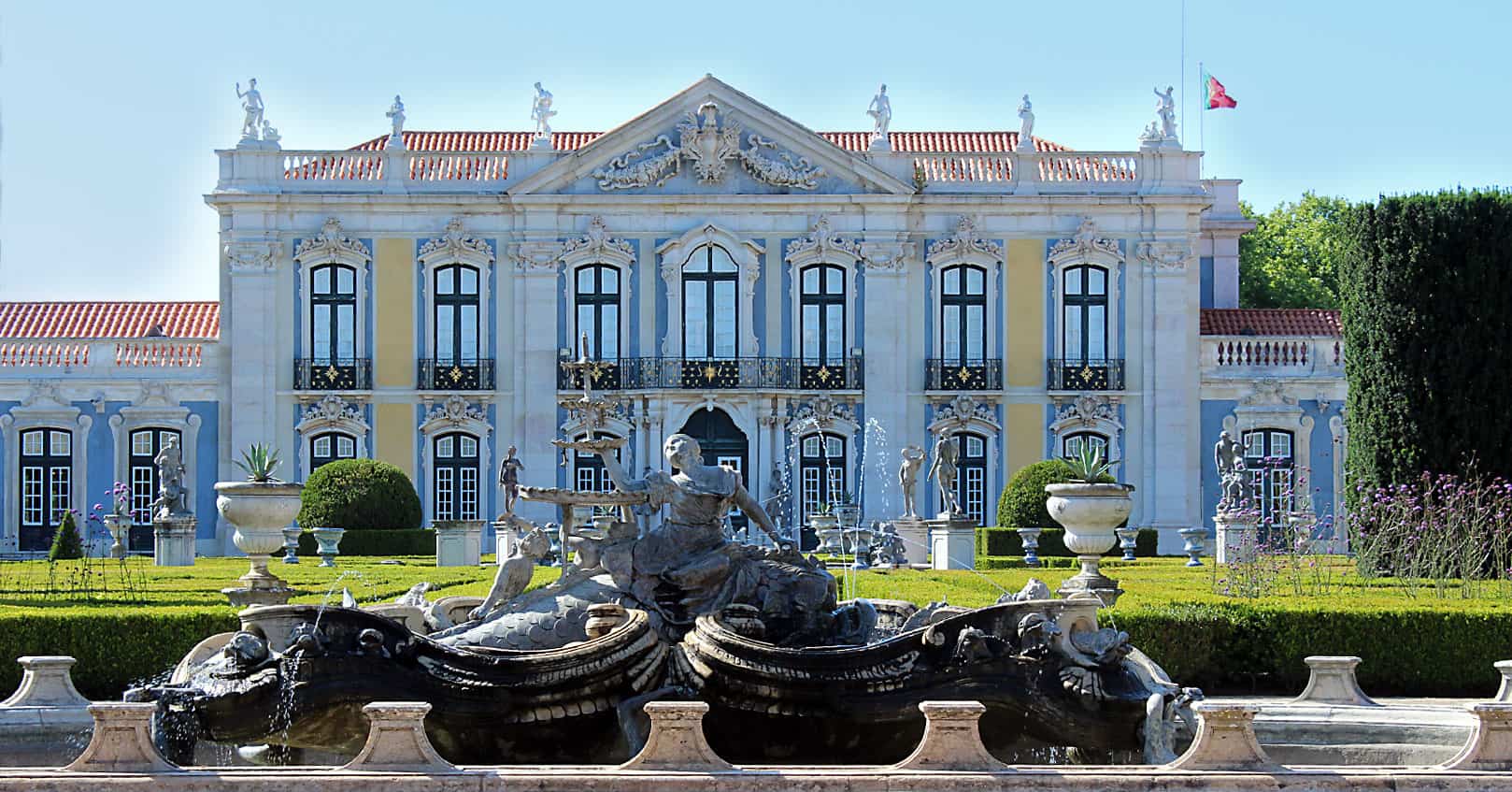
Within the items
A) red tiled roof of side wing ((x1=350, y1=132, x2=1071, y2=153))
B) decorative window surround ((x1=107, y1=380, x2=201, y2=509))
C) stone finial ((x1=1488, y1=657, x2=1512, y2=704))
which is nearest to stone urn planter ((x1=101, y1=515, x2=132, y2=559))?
decorative window surround ((x1=107, y1=380, x2=201, y2=509))

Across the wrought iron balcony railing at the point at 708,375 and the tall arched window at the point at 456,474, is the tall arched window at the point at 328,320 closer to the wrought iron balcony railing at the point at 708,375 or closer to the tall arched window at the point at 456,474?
the tall arched window at the point at 456,474

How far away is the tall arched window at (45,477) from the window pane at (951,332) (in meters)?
15.3

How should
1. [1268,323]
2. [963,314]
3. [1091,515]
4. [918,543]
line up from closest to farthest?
[1091,515] < [918,543] < [963,314] < [1268,323]

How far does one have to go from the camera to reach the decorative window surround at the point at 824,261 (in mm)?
36250

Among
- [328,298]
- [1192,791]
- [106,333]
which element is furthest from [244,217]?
[1192,791]

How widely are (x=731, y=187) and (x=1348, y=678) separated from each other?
81.0ft

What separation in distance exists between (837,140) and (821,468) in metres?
6.94

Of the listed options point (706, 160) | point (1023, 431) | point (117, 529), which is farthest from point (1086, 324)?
point (117, 529)

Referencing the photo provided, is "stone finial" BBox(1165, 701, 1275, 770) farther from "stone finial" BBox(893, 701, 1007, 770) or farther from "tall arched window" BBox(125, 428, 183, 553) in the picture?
"tall arched window" BBox(125, 428, 183, 553)

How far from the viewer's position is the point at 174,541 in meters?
27.8

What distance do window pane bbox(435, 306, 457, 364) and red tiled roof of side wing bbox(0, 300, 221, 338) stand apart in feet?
15.6

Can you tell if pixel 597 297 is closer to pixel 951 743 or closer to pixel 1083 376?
pixel 1083 376

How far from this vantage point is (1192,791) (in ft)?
29.3

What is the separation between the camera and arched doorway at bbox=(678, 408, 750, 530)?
119 ft
